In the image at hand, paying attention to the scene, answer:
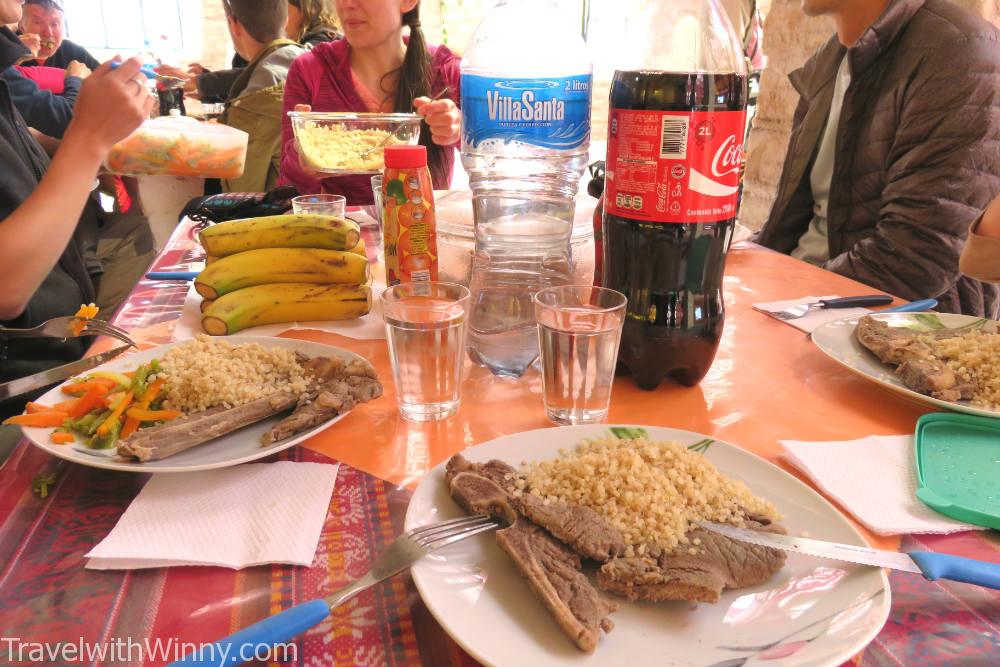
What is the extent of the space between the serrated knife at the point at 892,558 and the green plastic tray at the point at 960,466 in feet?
0.36

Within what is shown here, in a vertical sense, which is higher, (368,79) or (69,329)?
(368,79)

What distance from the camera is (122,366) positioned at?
94cm

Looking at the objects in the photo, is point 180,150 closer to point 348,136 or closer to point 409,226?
point 348,136

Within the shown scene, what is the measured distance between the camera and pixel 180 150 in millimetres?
2090

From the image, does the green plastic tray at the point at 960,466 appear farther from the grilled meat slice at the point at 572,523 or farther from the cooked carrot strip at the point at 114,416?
the cooked carrot strip at the point at 114,416

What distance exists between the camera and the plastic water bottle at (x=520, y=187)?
1.08 metres

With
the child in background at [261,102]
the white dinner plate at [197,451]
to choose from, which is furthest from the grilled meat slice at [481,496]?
the child in background at [261,102]

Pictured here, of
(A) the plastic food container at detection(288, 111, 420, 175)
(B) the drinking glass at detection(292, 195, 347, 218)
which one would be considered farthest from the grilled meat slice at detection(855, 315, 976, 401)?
(A) the plastic food container at detection(288, 111, 420, 175)

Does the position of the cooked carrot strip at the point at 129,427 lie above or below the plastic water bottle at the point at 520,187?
below

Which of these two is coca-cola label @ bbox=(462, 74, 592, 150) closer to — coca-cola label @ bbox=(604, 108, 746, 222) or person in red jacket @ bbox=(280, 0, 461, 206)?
coca-cola label @ bbox=(604, 108, 746, 222)

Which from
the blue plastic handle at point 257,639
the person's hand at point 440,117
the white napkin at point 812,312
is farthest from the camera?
the person's hand at point 440,117

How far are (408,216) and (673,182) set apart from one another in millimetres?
480

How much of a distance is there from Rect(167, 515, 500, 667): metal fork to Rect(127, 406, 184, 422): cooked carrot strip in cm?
37

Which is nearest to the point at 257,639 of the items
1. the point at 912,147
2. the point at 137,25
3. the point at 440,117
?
the point at 440,117
